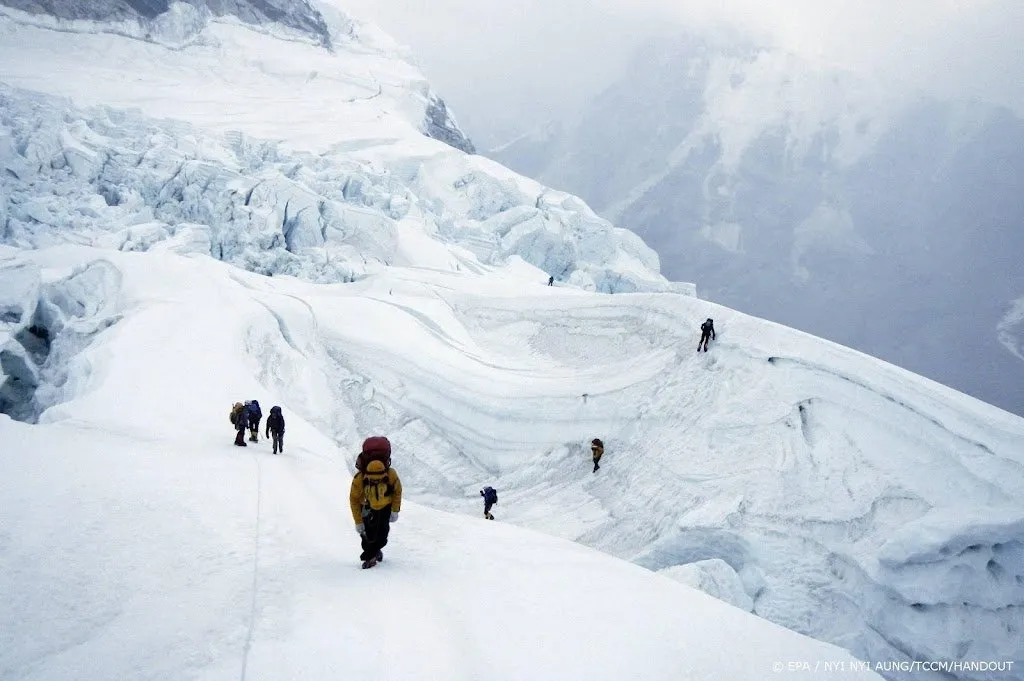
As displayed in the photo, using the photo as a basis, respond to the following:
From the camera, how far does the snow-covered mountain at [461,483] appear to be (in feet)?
12.4

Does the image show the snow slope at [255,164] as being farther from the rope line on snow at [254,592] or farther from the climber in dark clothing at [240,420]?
the rope line on snow at [254,592]

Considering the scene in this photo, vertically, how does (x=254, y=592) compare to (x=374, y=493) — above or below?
below

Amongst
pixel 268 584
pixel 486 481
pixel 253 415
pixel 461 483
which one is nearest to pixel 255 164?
pixel 461 483

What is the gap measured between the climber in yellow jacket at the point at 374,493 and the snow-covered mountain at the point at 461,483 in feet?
1.36

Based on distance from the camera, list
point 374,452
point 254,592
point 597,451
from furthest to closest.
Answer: point 597,451 < point 374,452 < point 254,592

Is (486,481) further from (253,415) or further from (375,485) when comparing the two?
(375,485)

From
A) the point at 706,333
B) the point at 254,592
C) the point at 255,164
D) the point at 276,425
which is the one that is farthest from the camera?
the point at 255,164

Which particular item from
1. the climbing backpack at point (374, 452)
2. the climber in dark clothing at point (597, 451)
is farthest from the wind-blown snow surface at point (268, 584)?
the climber in dark clothing at point (597, 451)

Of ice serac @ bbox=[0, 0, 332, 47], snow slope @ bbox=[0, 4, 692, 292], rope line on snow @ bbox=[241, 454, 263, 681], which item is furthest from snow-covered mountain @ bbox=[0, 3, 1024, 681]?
ice serac @ bbox=[0, 0, 332, 47]

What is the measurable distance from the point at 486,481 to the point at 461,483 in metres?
0.76

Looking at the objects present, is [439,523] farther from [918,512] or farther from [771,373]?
[771,373]

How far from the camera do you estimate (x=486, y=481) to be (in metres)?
15.1

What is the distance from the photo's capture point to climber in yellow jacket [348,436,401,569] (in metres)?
4.32

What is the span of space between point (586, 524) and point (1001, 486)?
281 inches
